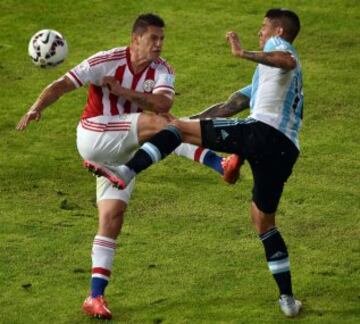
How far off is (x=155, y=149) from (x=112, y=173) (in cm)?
49

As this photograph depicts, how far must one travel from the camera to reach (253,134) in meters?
12.1

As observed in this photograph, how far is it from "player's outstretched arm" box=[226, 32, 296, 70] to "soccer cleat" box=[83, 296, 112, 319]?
9.01 feet

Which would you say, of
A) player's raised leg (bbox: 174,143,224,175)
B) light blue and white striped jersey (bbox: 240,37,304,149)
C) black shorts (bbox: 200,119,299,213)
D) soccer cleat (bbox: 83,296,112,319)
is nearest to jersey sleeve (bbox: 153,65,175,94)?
player's raised leg (bbox: 174,143,224,175)

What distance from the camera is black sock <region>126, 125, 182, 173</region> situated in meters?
11.9

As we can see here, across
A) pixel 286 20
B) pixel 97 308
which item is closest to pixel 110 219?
pixel 97 308

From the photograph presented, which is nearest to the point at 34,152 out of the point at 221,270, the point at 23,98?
the point at 23,98

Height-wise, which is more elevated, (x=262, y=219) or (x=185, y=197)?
(x=262, y=219)

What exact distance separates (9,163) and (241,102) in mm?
5081

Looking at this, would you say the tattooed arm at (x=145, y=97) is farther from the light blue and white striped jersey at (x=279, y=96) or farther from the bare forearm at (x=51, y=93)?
the light blue and white striped jersey at (x=279, y=96)

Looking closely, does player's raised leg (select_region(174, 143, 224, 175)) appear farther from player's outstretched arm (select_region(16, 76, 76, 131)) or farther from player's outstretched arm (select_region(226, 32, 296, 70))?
player's outstretched arm (select_region(226, 32, 296, 70))

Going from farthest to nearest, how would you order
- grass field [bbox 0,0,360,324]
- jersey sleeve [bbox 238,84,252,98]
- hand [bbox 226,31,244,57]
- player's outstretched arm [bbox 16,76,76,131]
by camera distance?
1. jersey sleeve [bbox 238,84,252,98]
2. grass field [bbox 0,0,360,324]
3. player's outstretched arm [bbox 16,76,76,131]
4. hand [bbox 226,31,244,57]

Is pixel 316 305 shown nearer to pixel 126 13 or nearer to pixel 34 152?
pixel 34 152

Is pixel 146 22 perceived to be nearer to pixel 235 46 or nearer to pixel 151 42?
pixel 151 42

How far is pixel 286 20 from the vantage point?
12.3 metres
